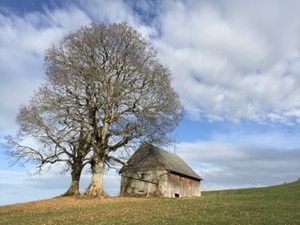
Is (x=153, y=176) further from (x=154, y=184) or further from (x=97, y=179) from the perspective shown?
(x=97, y=179)

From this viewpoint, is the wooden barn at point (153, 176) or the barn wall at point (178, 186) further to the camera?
the wooden barn at point (153, 176)

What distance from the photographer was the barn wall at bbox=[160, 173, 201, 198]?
157 feet

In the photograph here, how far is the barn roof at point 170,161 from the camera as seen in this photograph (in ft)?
161

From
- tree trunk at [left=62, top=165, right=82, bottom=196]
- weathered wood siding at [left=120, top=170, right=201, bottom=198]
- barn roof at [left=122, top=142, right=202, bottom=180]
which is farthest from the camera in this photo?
barn roof at [left=122, top=142, right=202, bottom=180]

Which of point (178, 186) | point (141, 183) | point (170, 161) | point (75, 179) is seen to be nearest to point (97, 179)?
point (75, 179)

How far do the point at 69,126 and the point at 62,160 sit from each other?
416cm

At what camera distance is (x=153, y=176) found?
48.5 m

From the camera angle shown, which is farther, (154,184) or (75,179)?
(154,184)

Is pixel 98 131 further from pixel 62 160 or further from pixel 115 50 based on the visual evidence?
pixel 115 50

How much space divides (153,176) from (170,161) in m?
4.57

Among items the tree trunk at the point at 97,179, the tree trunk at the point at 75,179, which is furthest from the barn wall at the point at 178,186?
the tree trunk at the point at 75,179

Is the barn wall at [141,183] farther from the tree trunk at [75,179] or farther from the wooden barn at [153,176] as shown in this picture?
the tree trunk at [75,179]

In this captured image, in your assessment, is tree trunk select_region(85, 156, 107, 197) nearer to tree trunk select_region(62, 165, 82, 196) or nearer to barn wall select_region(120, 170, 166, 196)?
tree trunk select_region(62, 165, 82, 196)

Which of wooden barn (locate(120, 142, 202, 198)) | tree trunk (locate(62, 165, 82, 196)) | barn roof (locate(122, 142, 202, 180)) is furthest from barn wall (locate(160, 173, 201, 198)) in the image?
tree trunk (locate(62, 165, 82, 196))
